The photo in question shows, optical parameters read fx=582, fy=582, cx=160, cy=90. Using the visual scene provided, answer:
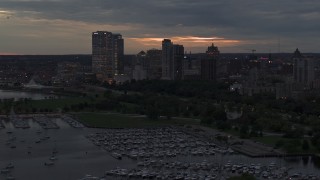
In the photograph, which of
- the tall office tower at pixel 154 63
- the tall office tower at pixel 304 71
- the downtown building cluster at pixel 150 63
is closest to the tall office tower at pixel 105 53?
the downtown building cluster at pixel 150 63

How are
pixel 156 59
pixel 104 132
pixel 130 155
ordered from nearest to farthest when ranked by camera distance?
1. pixel 130 155
2. pixel 104 132
3. pixel 156 59

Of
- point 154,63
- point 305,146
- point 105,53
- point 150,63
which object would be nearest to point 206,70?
point 154,63

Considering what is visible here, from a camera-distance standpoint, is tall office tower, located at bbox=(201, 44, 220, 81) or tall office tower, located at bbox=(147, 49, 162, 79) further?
tall office tower, located at bbox=(147, 49, 162, 79)

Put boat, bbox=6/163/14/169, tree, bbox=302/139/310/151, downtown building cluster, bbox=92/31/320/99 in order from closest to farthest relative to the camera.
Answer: boat, bbox=6/163/14/169 < tree, bbox=302/139/310/151 < downtown building cluster, bbox=92/31/320/99

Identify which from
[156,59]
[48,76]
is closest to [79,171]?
[156,59]

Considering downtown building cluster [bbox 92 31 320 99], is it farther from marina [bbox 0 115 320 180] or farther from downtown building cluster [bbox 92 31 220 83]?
marina [bbox 0 115 320 180]

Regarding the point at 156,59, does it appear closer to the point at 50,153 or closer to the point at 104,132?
the point at 104,132

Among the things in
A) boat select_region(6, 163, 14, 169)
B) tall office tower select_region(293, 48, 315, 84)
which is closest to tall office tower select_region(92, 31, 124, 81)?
tall office tower select_region(293, 48, 315, 84)
